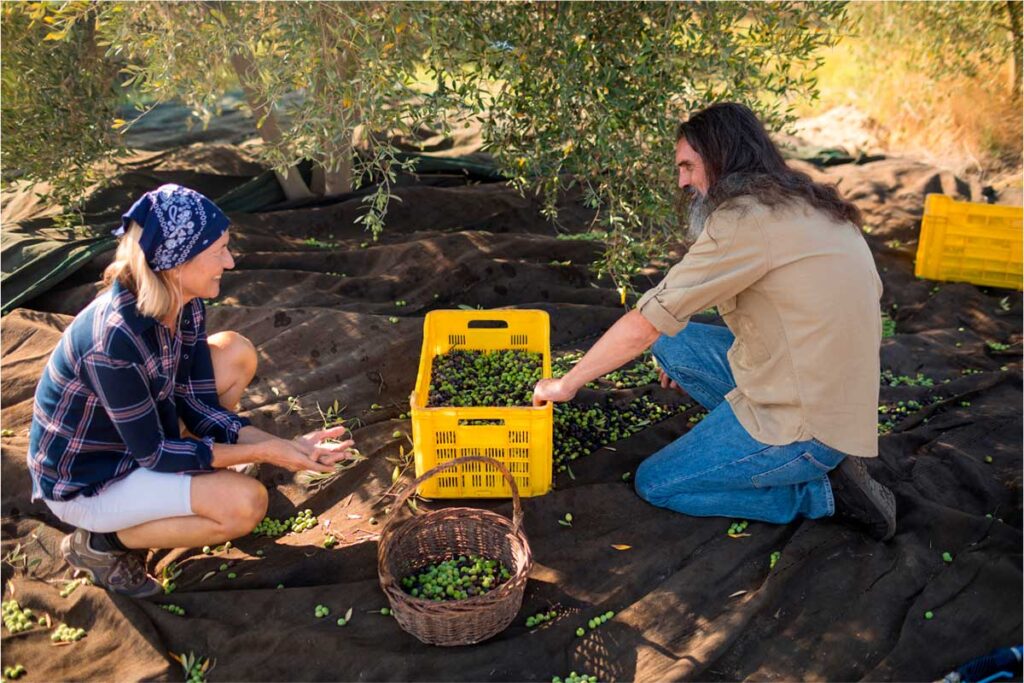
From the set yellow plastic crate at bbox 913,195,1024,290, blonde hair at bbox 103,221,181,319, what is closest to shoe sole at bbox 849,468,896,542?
blonde hair at bbox 103,221,181,319

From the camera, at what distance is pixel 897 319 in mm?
6137

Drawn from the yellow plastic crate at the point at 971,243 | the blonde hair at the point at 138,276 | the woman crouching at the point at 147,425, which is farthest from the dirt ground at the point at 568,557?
the blonde hair at the point at 138,276

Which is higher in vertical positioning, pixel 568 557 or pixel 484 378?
pixel 484 378

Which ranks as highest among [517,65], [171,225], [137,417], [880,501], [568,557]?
[517,65]

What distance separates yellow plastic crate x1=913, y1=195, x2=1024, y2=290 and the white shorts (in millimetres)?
5626

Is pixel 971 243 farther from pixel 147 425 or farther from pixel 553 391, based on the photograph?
pixel 147 425

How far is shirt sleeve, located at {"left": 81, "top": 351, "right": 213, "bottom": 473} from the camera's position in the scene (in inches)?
122

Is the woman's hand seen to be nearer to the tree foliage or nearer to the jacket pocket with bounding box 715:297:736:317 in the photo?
the tree foliage

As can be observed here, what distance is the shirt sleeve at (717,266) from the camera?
10.7 ft

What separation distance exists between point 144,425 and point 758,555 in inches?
103

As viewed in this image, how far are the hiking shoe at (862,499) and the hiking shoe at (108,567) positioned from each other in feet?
9.69

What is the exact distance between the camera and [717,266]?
3.28 meters

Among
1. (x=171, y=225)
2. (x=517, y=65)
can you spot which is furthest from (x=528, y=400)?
(x=171, y=225)

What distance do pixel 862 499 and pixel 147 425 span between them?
296 cm
